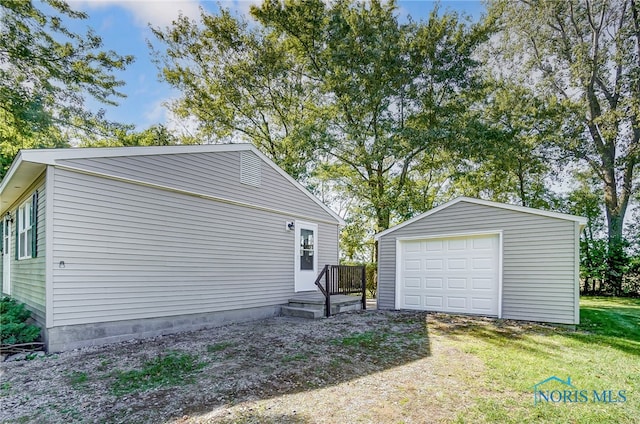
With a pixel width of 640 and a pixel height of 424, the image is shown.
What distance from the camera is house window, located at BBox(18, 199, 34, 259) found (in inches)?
243

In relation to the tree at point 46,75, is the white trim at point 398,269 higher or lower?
lower

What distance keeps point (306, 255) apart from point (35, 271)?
5888mm

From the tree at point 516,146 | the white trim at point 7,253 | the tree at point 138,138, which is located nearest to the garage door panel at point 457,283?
the tree at point 516,146

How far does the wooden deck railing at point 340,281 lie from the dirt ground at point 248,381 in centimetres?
224

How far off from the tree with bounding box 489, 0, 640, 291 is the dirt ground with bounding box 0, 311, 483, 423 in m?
14.6

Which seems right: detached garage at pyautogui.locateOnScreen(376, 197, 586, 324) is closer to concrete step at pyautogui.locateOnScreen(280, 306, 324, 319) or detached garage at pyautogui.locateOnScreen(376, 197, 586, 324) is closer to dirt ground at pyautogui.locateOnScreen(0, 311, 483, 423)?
concrete step at pyautogui.locateOnScreen(280, 306, 324, 319)

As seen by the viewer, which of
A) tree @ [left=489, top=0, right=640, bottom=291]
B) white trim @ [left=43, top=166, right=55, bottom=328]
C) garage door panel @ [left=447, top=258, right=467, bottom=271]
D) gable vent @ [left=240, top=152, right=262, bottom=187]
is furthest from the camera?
tree @ [left=489, top=0, right=640, bottom=291]

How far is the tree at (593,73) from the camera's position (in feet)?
48.6

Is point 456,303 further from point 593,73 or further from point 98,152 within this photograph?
point 593,73

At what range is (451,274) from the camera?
27.9 ft

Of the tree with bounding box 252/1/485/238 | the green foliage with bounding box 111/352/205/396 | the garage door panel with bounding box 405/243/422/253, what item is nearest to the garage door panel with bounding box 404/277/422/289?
the garage door panel with bounding box 405/243/422/253

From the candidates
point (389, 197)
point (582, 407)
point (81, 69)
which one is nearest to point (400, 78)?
point (389, 197)

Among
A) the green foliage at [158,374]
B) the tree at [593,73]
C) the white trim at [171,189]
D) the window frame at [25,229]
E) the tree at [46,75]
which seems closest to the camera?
the green foliage at [158,374]

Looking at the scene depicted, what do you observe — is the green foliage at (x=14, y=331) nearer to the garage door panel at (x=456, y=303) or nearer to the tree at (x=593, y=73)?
the garage door panel at (x=456, y=303)
